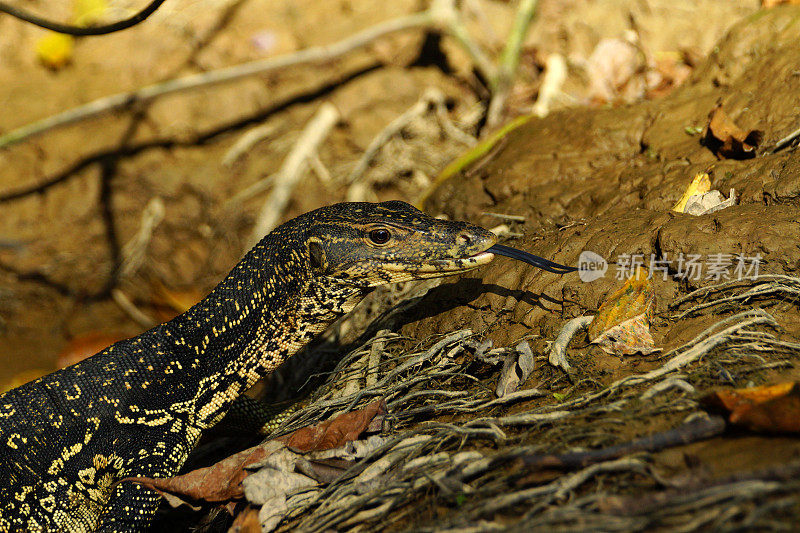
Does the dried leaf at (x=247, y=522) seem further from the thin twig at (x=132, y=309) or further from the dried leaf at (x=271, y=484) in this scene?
the thin twig at (x=132, y=309)

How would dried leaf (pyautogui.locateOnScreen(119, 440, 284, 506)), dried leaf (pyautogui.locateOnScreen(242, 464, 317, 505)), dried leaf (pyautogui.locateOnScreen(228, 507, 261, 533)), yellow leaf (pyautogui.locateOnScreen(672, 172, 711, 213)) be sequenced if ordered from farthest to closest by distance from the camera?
yellow leaf (pyautogui.locateOnScreen(672, 172, 711, 213)) < dried leaf (pyautogui.locateOnScreen(119, 440, 284, 506)) < dried leaf (pyautogui.locateOnScreen(242, 464, 317, 505)) < dried leaf (pyautogui.locateOnScreen(228, 507, 261, 533))

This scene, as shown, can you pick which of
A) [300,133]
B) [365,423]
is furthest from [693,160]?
[300,133]

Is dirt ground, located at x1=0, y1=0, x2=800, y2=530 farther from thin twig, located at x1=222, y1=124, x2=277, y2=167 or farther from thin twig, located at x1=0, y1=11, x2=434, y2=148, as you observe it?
thin twig, located at x1=0, y1=11, x2=434, y2=148

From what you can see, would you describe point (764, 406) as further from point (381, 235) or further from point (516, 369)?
point (381, 235)

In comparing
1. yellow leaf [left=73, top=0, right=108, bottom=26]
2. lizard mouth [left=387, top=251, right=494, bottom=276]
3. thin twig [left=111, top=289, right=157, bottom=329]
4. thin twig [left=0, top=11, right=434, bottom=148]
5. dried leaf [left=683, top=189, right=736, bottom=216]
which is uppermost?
yellow leaf [left=73, top=0, right=108, bottom=26]

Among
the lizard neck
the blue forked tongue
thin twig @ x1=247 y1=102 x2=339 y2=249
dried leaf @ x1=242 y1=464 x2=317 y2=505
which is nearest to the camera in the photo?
dried leaf @ x1=242 y1=464 x2=317 y2=505

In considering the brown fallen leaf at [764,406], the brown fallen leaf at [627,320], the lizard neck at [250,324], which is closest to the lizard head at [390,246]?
the lizard neck at [250,324]

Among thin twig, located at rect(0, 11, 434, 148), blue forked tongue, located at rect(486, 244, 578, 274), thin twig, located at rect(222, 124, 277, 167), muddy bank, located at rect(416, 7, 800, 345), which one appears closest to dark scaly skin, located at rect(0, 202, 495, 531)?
blue forked tongue, located at rect(486, 244, 578, 274)

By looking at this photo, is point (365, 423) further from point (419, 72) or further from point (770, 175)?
point (419, 72)
